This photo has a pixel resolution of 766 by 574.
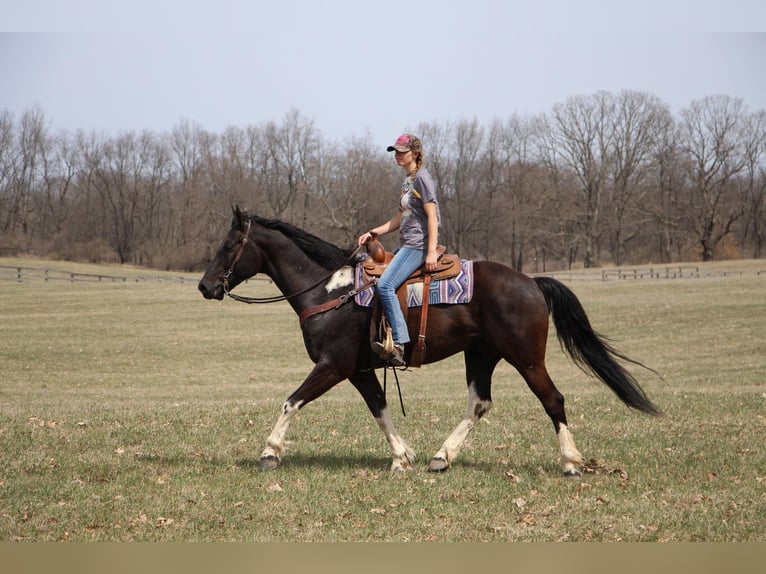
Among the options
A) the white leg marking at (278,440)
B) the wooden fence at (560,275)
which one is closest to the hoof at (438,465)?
the white leg marking at (278,440)

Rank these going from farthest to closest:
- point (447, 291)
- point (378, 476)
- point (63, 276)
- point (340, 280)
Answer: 1. point (63, 276)
2. point (340, 280)
3. point (447, 291)
4. point (378, 476)

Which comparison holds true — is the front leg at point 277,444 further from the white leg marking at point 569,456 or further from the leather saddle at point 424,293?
the white leg marking at point 569,456

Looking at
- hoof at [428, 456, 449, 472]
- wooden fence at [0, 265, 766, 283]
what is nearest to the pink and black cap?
hoof at [428, 456, 449, 472]

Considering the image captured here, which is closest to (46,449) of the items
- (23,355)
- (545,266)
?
(23,355)

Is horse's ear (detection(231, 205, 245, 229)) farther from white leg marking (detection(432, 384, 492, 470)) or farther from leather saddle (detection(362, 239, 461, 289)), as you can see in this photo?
white leg marking (detection(432, 384, 492, 470))

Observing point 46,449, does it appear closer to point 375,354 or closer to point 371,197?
point 375,354

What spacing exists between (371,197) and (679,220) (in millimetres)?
35132

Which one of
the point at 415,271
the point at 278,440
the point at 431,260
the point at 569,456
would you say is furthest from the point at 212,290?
the point at 569,456

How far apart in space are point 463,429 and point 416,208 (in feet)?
8.23

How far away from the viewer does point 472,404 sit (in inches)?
361

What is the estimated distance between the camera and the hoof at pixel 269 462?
8.82 meters

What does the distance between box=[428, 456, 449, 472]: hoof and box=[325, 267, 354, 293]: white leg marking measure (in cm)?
221

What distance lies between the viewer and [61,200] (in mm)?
100625

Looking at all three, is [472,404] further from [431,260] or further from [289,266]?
[289,266]
